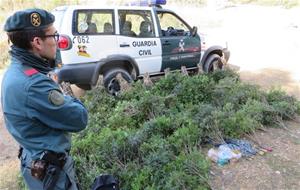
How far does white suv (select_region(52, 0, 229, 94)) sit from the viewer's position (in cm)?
621

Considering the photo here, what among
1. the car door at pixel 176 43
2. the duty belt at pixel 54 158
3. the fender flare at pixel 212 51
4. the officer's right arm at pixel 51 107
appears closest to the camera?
the officer's right arm at pixel 51 107

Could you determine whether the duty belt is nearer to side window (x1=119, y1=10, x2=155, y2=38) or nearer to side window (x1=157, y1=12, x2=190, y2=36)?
side window (x1=119, y1=10, x2=155, y2=38)

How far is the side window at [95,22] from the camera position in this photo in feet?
20.6

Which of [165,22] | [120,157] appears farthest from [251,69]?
[120,157]

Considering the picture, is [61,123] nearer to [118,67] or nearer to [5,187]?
[5,187]

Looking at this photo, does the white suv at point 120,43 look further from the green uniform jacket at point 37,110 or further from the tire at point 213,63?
the green uniform jacket at point 37,110

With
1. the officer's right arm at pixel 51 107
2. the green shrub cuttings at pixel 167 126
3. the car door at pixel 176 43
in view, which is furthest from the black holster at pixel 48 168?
the car door at pixel 176 43

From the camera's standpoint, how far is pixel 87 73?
6.41m

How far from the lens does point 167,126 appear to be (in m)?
4.62

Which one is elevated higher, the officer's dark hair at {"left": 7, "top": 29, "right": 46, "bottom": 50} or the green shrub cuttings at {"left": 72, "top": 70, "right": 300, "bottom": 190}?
the officer's dark hair at {"left": 7, "top": 29, "right": 46, "bottom": 50}

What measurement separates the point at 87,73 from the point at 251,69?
16.9 ft

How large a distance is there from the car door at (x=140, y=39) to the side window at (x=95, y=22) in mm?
219

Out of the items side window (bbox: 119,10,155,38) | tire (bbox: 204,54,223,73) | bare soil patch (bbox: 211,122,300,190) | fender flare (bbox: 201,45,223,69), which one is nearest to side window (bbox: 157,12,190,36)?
side window (bbox: 119,10,155,38)

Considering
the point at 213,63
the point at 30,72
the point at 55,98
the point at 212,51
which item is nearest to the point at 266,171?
the point at 55,98
